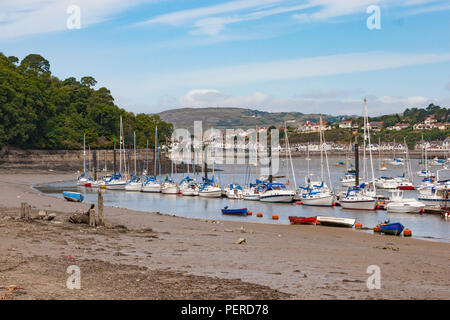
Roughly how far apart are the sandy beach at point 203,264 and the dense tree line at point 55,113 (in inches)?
2864

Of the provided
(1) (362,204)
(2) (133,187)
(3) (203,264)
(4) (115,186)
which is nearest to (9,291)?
(3) (203,264)

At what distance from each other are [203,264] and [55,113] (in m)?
118

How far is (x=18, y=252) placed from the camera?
16.8 metres

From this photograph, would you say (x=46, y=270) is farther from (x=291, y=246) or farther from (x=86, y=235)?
(x=291, y=246)

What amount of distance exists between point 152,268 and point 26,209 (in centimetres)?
1168

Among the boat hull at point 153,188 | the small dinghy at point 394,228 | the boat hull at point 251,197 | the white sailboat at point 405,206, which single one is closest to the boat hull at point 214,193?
the boat hull at point 251,197

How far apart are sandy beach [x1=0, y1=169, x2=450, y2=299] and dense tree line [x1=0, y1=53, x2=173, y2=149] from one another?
239ft

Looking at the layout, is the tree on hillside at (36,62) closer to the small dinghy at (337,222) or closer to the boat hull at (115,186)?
the boat hull at (115,186)

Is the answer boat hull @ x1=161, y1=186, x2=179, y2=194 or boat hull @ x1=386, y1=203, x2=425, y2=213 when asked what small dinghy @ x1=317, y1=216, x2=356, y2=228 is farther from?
boat hull @ x1=161, y1=186, x2=179, y2=194

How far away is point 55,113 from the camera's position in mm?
126375

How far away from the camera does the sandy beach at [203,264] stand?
12773 millimetres

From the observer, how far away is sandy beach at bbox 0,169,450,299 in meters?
12.8

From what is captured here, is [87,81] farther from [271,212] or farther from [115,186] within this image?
[271,212]
